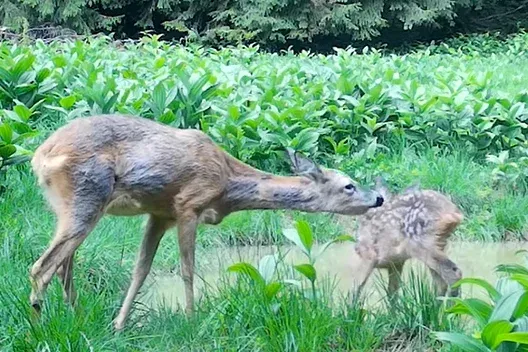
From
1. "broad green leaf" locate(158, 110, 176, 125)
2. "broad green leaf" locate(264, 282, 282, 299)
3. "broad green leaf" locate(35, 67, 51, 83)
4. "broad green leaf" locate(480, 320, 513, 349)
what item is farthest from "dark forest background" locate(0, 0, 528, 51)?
"broad green leaf" locate(480, 320, 513, 349)

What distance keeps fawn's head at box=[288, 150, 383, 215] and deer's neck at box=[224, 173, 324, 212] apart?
1.5 inches

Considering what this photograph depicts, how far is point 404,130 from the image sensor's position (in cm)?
941

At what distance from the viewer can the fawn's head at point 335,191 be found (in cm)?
581

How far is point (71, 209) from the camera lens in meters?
4.94

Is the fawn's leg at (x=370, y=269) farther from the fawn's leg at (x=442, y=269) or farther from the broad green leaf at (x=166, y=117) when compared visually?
the broad green leaf at (x=166, y=117)

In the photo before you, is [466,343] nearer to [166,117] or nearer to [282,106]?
[166,117]

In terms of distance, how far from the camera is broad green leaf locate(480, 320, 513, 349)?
3.66 meters

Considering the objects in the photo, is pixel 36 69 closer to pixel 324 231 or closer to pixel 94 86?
pixel 94 86

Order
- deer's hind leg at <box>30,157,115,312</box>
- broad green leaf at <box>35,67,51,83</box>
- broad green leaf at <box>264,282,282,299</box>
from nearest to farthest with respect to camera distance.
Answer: broad green leaf at <box>264,282,282,299</box> → deer's hind leg at <box>30,157,115,312</box> → broad green leaf at <box>35,67,51,83</box>

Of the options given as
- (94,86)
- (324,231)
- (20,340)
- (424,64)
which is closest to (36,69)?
(94,86)

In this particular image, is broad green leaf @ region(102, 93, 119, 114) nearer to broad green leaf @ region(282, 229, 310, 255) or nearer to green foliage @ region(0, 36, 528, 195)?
green foliage @ region(0, 36, 528, 195)

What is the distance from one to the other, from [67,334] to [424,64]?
1148 cm

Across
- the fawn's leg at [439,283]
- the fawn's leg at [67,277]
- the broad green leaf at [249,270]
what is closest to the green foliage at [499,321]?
the broad green leaf at [249,270]

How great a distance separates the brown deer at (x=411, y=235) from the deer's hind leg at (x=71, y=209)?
1705 millimetres
